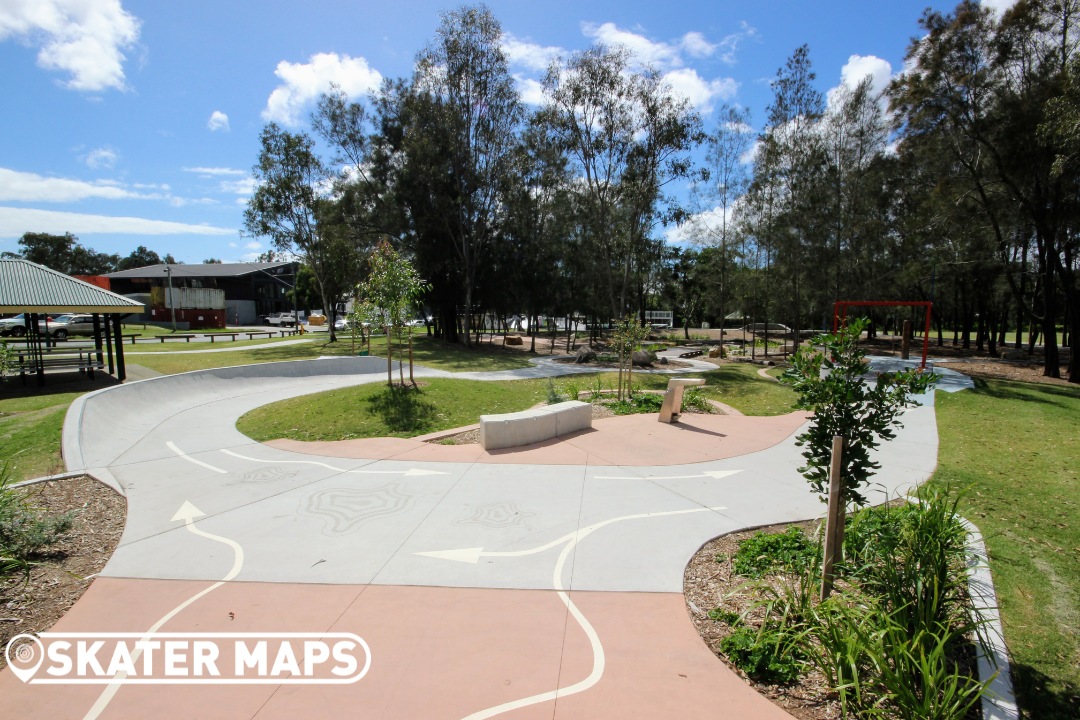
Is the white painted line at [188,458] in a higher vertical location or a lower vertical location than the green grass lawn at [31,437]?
lower

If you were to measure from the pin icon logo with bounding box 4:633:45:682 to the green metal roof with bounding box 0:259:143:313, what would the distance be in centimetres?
1605

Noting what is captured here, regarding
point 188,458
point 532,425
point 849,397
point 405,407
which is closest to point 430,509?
point 532,425

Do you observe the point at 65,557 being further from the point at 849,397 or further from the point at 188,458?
the point at 849,397

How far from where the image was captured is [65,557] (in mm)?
5020

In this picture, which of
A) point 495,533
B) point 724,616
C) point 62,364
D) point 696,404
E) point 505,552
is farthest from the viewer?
point 62,364

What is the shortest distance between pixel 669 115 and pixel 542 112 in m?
5.98

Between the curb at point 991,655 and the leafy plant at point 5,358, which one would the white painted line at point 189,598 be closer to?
the curb at point 991,655

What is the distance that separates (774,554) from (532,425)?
5.16 meters

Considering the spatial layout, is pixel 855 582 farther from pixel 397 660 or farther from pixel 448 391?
pixel 448 391

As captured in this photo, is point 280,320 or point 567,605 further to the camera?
point 280,320

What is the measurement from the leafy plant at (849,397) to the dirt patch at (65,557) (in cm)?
638

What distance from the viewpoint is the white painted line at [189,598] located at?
324cm

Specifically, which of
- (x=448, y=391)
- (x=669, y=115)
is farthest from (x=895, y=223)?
(x=448, y=391)

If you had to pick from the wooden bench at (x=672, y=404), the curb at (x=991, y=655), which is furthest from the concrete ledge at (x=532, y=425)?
the curb at (x=991, y=655)
